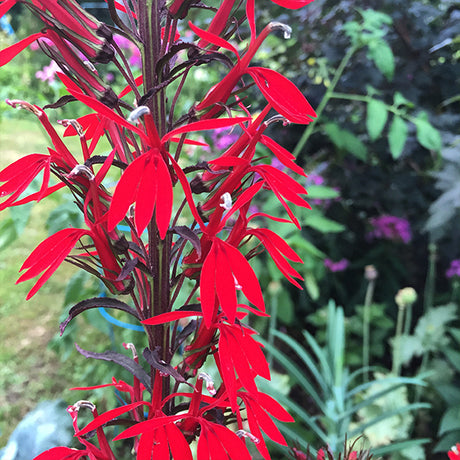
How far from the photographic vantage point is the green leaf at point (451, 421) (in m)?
1.07

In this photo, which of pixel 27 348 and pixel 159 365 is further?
pixel 27 348

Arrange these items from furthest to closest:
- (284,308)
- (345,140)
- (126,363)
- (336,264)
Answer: (336,264) → (284,308) → (345,140) → (126,363)

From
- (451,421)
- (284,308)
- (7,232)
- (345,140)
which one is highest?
(7,232)

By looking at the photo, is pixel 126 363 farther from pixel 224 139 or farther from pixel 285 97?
pixel 224 139

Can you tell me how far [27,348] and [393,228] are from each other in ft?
4.79

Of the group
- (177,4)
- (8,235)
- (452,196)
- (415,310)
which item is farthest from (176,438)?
(415,310)

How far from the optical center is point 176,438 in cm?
35

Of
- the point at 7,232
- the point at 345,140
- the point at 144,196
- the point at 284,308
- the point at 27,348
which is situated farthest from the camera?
the point at 27,348

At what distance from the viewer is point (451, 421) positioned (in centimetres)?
Result: 109

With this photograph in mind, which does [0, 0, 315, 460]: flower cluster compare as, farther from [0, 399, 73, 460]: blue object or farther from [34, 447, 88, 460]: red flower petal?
[0, 399, 73, 460]: blue object

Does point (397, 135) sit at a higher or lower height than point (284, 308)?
higher

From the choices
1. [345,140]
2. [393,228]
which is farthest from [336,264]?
[345,140]

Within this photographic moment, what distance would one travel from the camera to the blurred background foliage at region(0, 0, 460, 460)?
114cm

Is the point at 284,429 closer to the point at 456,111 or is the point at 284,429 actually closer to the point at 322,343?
the point at 322,343
